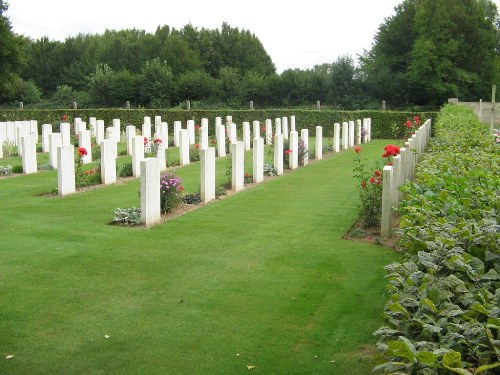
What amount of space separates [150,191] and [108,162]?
165 inches

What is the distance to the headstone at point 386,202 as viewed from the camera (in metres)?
7.46

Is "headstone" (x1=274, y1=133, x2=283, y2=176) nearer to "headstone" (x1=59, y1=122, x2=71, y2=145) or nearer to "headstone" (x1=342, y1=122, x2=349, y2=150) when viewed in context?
"headstone" (x1=59, y1=122, x2=71, y2=145)

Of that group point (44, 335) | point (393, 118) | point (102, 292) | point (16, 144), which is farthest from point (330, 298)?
point (393, 118)

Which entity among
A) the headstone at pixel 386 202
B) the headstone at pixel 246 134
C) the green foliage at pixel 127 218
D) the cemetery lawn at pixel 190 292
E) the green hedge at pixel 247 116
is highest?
the green hedge at pixel 247 116

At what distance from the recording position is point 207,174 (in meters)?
10.4

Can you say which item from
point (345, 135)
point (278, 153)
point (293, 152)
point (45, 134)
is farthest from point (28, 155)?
point (345, 135)

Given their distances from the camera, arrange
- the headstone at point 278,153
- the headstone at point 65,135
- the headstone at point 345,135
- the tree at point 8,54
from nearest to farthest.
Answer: the headstone at point 278,153 < the headstone at point 65,135 < the headstone at point 345,135 < the tree at point 8,54

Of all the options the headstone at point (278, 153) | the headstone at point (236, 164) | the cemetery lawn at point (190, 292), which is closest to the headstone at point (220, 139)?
the headstone at point (278, 153)

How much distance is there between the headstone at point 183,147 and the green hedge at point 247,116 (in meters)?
12.4

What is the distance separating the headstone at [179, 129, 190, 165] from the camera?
15.6 meters

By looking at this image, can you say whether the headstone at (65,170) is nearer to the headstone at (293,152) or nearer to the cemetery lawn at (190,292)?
the cemetery lawn at (190,292)

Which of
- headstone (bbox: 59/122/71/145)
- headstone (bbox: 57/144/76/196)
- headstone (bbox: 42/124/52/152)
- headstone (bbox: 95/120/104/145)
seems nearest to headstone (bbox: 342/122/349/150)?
headstone (bbox: 95/120/104/145)

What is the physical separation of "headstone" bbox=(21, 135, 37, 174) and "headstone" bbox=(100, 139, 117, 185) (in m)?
2.65

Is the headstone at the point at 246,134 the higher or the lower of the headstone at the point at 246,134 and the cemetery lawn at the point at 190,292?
the higher
